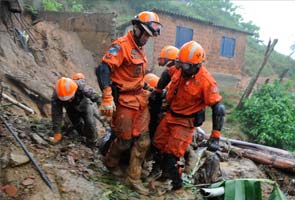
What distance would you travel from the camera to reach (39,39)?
12.1 m

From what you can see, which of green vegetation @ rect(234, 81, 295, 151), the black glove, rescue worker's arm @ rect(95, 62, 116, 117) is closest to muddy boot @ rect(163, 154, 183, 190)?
the black glove

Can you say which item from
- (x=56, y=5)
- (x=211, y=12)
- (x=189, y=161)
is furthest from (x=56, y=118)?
(x=211, y=12)

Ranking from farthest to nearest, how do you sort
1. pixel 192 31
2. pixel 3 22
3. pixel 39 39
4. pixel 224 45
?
pixel 224 45 < pixel 192 31 < pixel 39 39 < pixel 3 22

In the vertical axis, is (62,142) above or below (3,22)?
below

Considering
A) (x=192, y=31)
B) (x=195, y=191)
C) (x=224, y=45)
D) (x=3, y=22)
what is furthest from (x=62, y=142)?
(x=224, y=45)

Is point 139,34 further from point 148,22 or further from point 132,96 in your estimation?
point 132,96

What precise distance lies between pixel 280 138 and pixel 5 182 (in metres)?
11.7

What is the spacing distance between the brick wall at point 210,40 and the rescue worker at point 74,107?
11.9m

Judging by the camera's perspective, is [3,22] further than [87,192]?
Yes

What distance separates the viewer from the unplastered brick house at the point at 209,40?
17.3m

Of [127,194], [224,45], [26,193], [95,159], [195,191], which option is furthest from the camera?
[224,45]

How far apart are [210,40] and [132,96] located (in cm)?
1613

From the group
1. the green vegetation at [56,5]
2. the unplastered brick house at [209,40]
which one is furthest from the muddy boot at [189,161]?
the unplastered brick house at [209,40]

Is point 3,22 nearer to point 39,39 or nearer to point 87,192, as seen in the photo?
point 39,39
